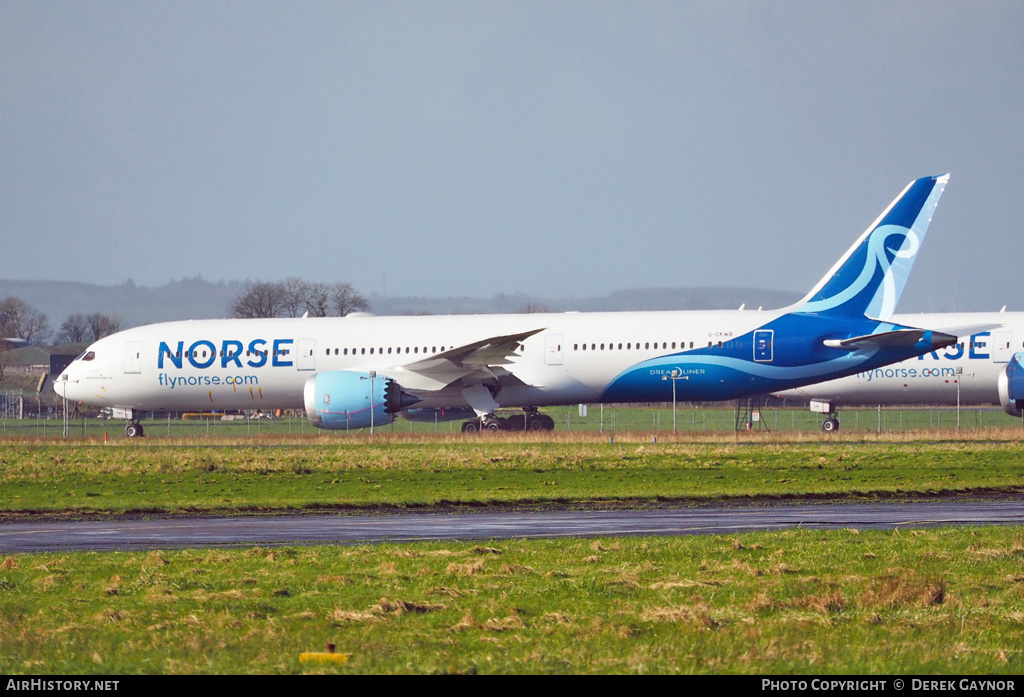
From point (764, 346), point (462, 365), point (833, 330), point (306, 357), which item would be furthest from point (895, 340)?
point (306, 357)

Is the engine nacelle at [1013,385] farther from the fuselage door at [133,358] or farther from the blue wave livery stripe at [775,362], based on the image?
the fuselage door at [133,358]

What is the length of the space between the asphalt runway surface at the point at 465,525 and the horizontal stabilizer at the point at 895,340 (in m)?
17.1

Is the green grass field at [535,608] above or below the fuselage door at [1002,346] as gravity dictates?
below

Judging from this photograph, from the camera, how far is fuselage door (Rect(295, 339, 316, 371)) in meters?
41.2

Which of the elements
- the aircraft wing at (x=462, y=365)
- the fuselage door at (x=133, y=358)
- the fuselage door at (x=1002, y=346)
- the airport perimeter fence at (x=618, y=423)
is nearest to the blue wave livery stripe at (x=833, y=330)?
the aircraft wing at (x=462, y=365)

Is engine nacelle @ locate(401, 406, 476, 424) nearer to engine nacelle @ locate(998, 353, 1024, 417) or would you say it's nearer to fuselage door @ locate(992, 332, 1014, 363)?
engine nacelle @ locate(998, 353, 1024, 417)

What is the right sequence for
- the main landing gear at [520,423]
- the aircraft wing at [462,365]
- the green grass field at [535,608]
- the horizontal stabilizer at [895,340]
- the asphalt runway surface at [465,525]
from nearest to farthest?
the green grass field at [535,608] < the asphalt runway surface at [465,525] < the horizontal stabilizer at [895,340] < the aircraft wing at [462,365] < the main landing gear at [520,423]

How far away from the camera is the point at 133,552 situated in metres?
14.4

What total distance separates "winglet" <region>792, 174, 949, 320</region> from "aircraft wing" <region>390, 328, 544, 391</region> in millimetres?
9176

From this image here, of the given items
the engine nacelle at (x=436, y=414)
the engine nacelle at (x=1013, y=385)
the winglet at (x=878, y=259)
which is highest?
the winglet at (x=878, y=259)

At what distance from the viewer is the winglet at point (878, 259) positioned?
125 ft

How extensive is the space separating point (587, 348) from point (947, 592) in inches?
1126
